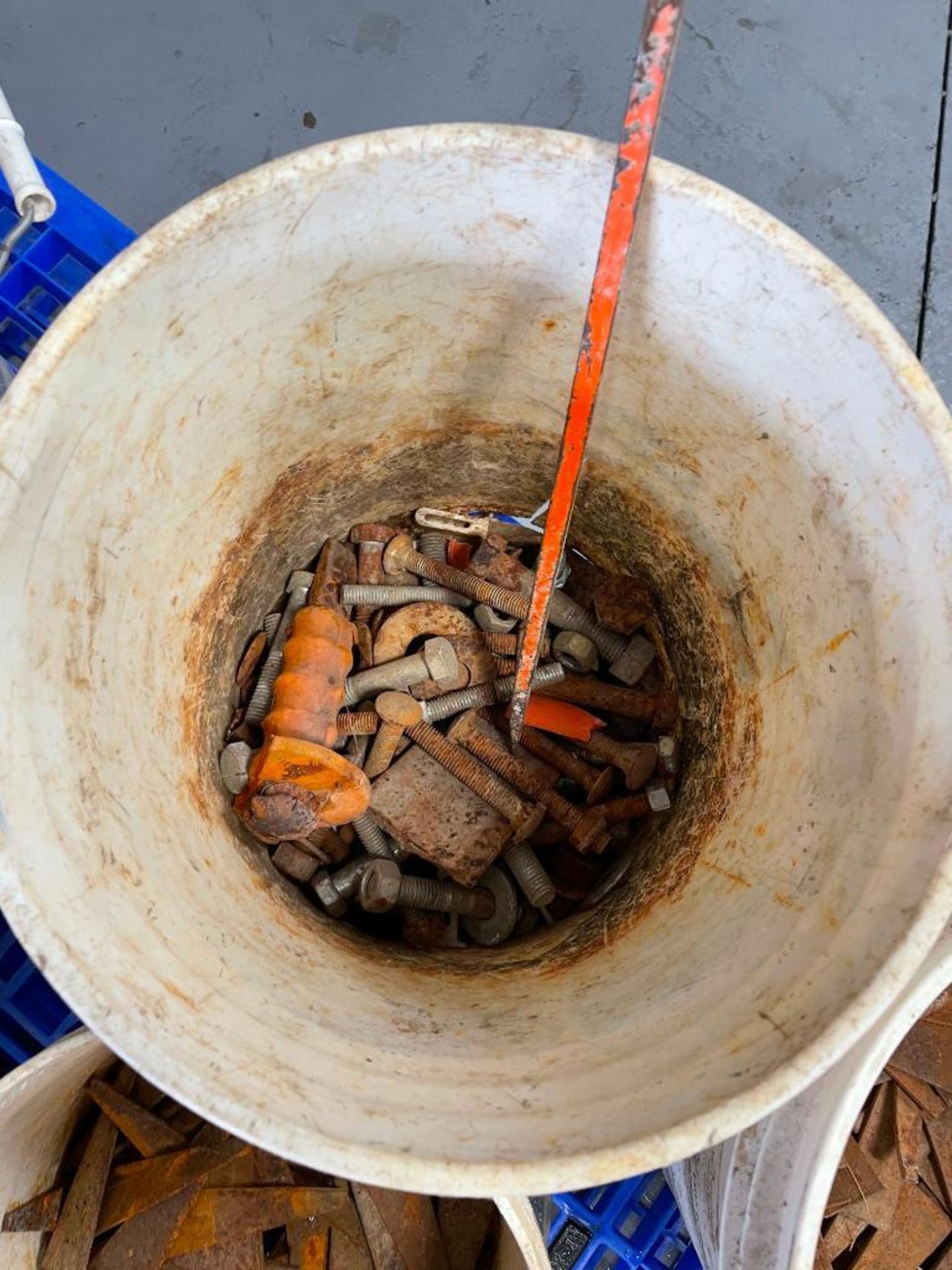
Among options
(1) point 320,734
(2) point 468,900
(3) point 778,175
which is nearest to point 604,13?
(3) point 778,175

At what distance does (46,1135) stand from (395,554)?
106 cm

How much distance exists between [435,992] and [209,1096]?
442 mm

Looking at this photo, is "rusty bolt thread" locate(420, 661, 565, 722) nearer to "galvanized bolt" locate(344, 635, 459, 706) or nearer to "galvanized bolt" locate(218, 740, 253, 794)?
"galvanized bolt" locate(344, 635, 459, 706)

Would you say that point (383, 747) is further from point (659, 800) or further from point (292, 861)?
point (659, 800)

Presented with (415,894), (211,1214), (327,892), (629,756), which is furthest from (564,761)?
(211,1214)

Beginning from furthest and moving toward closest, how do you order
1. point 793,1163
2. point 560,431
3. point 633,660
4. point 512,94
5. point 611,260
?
point 512,94
point 633,660
point 560,431
point 793,1163
point 611,260

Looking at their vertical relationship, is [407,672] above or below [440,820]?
above

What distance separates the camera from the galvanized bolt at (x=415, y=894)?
155 centimetres

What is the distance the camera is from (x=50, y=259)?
5.01ft

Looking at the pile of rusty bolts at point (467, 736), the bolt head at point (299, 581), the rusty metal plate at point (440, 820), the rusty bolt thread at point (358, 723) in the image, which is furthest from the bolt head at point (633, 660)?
the bolt head at point (299, 581)

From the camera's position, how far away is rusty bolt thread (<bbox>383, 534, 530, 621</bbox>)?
1608mm

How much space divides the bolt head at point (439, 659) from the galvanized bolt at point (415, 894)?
0.33 meters

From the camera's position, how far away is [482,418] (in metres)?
1.52

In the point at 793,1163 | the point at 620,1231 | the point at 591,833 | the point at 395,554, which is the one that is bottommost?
the point at 620,1231
